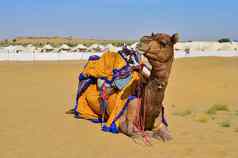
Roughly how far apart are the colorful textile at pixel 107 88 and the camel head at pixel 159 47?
1.05 m

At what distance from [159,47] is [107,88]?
75.5 inches

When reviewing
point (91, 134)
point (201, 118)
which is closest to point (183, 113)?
point (201, 118)

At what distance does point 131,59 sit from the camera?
8.94 meters

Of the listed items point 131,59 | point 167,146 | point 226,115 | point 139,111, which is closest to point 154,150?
point 167,146

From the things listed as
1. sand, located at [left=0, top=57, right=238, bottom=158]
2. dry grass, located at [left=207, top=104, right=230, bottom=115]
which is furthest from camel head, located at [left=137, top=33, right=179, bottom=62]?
dry grass, located at [left=207, top=104, right=230, bottom=115]

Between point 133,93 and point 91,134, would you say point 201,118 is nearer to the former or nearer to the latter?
point 133,93

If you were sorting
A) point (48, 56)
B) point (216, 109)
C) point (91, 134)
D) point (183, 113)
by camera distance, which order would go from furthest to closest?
point (48, 56), point (216, 109), point (183, 113), point (91, 134)

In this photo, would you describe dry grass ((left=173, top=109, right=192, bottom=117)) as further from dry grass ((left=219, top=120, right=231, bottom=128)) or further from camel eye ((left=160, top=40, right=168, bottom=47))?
camel eye ((left=160, top=40, right=168, bottom=47))

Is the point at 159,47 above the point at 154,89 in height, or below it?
above

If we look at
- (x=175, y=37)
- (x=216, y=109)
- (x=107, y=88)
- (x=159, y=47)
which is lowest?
(x=216, y=109)

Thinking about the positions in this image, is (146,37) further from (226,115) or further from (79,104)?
(226,115)

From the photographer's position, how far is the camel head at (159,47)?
283 inches

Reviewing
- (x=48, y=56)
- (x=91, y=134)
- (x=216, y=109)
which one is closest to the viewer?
(x=91, y=134)

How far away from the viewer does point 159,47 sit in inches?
283
